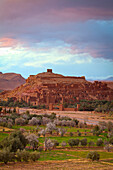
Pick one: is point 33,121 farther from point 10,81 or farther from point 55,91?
point 10,81

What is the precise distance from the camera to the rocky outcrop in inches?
2921

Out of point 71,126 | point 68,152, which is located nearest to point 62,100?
point 71,126

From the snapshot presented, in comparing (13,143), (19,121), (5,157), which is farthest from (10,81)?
(5,157)

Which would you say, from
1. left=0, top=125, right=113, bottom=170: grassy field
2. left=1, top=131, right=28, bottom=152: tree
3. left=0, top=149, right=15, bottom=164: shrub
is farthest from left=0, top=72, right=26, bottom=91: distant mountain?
left=0, top=149, right=15, bottom=164: shrub

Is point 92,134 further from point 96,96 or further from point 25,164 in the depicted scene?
point 96,96

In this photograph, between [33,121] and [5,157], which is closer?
[5,157]

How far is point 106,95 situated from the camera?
3287 inches

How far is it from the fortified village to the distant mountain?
58540 mm

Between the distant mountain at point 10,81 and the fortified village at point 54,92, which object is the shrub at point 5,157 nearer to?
the fortified village at point 54,92

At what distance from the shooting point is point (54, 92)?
78.8 m

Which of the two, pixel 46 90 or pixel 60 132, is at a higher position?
pixel 46 90

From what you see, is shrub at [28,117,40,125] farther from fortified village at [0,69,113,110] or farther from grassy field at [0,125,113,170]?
fortified village at [0,69,113,110]

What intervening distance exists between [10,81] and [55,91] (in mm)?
89736

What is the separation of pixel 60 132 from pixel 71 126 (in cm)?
892
